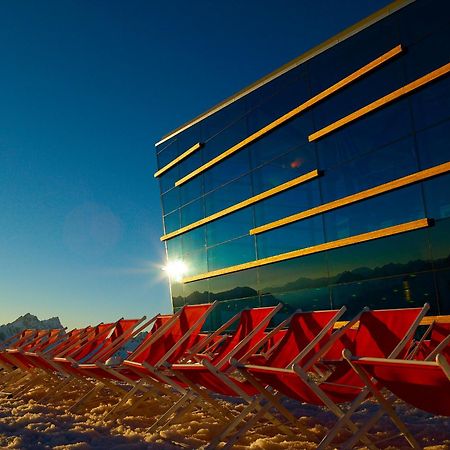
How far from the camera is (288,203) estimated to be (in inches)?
592

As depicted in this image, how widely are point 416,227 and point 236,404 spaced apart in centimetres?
688

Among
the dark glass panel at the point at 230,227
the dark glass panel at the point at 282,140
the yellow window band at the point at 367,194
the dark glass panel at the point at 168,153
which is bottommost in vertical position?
the yellow window band at the point at 367,194

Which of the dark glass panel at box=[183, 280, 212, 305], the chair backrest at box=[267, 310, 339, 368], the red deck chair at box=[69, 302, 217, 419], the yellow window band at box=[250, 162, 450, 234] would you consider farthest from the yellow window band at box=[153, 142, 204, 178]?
the chair backrest at box=[267, 310, 339, 368]

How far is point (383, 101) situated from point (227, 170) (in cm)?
663

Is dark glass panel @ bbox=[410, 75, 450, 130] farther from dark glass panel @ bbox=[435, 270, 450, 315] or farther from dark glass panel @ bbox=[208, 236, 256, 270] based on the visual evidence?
dark glass panel @ bbox=[208, 236, 256, 270]

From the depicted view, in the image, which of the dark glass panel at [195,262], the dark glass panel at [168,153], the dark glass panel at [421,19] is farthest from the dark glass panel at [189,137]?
the dark glass panel at [421,19]

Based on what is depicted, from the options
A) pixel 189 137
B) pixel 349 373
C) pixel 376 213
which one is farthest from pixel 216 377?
pixel 189 137

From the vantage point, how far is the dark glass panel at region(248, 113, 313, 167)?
14.7 metres

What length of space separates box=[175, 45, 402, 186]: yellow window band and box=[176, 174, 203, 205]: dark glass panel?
0.54 ft

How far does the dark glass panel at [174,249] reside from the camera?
20481 mm

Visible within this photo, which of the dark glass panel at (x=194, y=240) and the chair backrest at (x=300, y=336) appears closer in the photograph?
the chair backrest at (x=300, y=336)

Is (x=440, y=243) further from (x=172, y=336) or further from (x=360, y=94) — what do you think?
(x=172, y=336)

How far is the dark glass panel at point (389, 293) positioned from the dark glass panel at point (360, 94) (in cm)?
432

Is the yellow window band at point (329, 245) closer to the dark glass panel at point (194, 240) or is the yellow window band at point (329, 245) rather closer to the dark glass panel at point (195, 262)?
the dark glass panel at point (195, 262)
